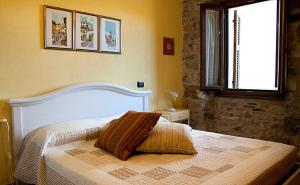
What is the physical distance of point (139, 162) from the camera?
5.99ft

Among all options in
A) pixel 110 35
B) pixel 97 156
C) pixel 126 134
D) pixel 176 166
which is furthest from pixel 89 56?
pixel 176 166

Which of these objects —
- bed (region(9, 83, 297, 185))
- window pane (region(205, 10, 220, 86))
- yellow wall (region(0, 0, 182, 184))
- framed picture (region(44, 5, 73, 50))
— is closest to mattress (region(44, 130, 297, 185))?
bed (region(9, 83, 297, 185))

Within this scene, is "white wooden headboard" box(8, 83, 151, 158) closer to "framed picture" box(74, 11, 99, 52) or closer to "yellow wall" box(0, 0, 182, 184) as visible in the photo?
"yellow wall" box(0, 0, 182, 184)

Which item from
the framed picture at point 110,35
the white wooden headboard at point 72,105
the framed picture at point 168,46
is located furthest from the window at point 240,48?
the framed picture at point 110,35

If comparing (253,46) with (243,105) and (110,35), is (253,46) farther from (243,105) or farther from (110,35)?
(110,35)

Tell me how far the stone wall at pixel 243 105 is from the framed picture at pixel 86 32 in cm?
167

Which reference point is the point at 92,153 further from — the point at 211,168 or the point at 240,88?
the point at 240,88

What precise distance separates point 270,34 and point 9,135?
3.44m

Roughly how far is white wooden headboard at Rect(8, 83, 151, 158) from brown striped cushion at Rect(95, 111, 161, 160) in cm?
68

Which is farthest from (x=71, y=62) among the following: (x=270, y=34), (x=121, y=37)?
(x=270, y=34)

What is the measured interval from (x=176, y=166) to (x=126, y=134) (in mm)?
515

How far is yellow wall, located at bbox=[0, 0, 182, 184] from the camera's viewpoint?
2.38m

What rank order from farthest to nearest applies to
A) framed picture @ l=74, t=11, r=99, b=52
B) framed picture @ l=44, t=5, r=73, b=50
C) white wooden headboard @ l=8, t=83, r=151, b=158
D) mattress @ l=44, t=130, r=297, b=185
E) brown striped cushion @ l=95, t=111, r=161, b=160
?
framed picture @ l=74, t=11, r=99, b=52, framed picture @ l=44, t=5, r=73, b=50, white wooden headboard @ l=8, t=83, r=151, b=158, brown striped cushion @ l=95, t=111, r=161, b=160, mattress @ l=44, t=130, r=297, b=185

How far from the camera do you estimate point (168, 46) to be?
3.91 m
